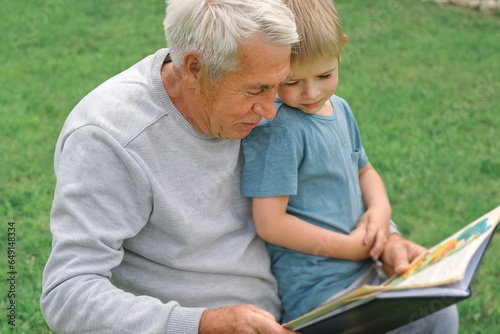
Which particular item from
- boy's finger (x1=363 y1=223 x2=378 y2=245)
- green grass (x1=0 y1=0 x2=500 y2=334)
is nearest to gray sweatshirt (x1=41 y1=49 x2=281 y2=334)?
boy's finger (x1=363 y1=223 x2=378 y2=245)

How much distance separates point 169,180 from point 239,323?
47 cm

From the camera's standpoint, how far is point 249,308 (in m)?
→ 1.86

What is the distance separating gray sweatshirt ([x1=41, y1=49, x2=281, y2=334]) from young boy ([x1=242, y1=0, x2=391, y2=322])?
96 millimetres

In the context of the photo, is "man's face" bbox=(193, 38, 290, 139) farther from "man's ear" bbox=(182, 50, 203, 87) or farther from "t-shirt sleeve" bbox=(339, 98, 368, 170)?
"t-shirt sleeve" bbox=(339, 98, 368, 170)

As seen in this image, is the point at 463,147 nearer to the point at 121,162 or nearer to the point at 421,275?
Result: the point at 421,275

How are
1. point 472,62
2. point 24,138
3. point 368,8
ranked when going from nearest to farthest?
point 24,138, point 472,62, point 368,8

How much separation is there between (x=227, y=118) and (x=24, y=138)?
327 centimetres

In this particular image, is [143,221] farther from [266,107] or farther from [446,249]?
[446,249]

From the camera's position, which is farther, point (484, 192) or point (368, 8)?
point (368, 8)

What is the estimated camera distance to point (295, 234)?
83.1 inches

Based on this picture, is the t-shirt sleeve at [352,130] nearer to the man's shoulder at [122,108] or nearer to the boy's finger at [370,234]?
the boy's finger at [370,234]

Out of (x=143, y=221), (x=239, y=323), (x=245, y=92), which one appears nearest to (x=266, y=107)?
(x=245, y=92)

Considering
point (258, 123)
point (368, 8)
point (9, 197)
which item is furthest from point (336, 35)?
point (368, 8)

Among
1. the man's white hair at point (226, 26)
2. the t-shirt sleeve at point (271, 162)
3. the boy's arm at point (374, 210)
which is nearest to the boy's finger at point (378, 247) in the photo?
the boy's arm at point (374, 210)
